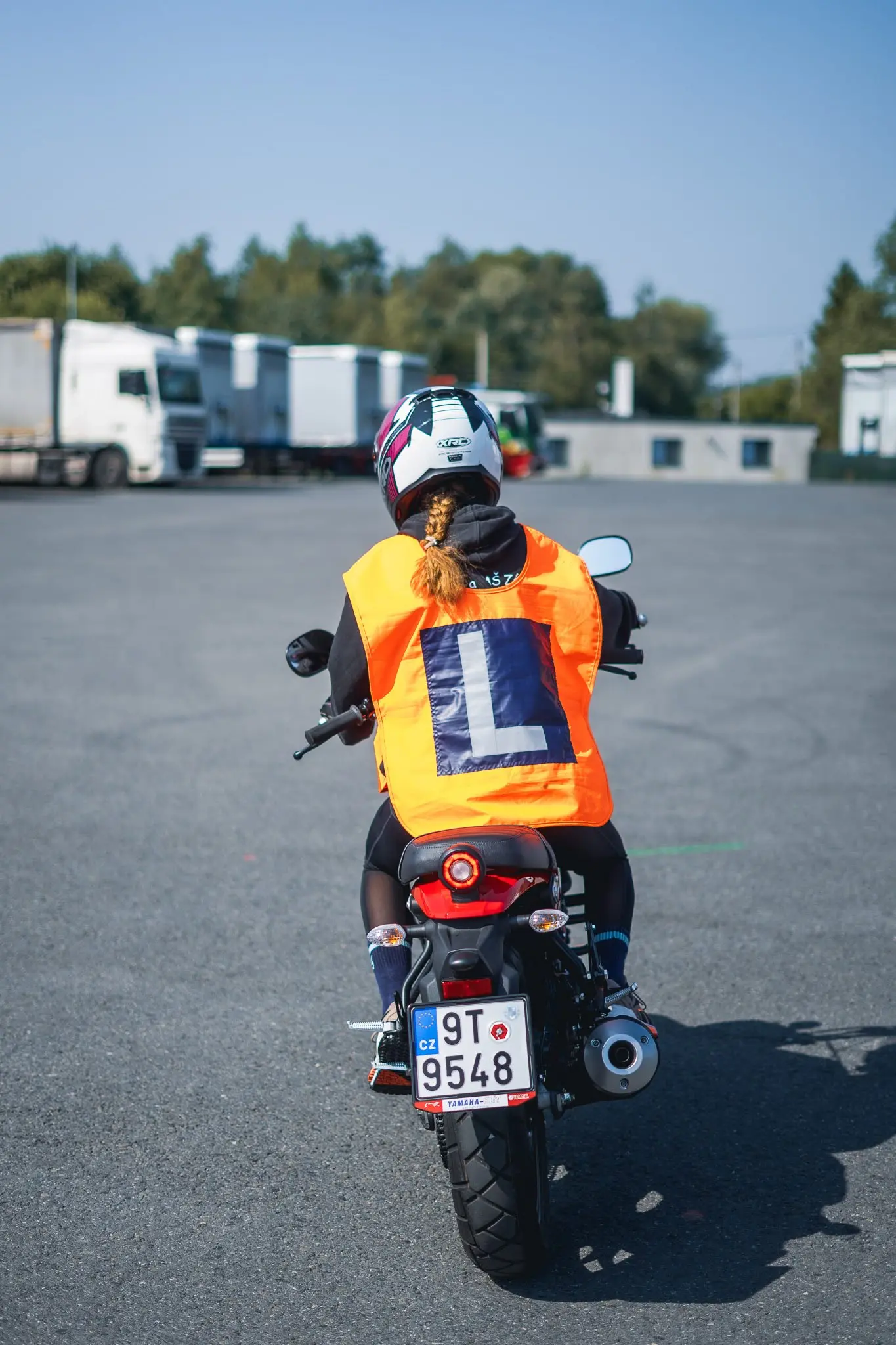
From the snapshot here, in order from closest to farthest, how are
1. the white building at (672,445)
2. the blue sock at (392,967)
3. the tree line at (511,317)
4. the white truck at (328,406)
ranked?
the blue sock at (392,967)
the white truck at (328,406)
the white building at (672,445)
the tree line at (511,317)

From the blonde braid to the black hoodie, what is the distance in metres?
0.02

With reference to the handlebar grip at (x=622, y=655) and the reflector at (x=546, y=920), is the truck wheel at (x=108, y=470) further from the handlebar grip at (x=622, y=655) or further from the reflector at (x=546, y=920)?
the reflector at (x=546, y=920)

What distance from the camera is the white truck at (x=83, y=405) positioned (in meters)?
36.9

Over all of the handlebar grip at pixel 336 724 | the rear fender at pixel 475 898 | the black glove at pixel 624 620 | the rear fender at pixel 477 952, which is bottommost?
the rear fender at pixel 477 952

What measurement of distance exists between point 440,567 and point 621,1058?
1.11m

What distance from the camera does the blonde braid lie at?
3303 millimetres

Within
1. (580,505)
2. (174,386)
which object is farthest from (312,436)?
(580,505)

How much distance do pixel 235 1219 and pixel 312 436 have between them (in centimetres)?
4772

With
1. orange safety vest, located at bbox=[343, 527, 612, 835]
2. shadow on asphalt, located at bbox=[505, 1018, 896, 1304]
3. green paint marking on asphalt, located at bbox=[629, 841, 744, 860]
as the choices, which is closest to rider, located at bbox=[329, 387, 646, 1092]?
orange safety vest, located at bbox=[343, 527, 612, 835]

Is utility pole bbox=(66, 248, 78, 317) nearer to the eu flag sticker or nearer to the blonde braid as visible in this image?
the blonde braid

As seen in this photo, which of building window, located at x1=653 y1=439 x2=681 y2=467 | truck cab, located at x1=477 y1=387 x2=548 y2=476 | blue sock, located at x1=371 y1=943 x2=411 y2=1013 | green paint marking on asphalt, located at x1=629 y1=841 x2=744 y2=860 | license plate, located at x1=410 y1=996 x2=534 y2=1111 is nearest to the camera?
license plate, located at x1=410 y1=996 x2=534 y2=1111

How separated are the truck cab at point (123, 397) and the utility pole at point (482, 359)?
188ft

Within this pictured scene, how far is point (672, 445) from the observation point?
8056cm

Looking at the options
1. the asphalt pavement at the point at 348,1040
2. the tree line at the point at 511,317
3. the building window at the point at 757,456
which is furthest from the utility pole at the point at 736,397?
the asphalt pavement at the point at 348,1040
